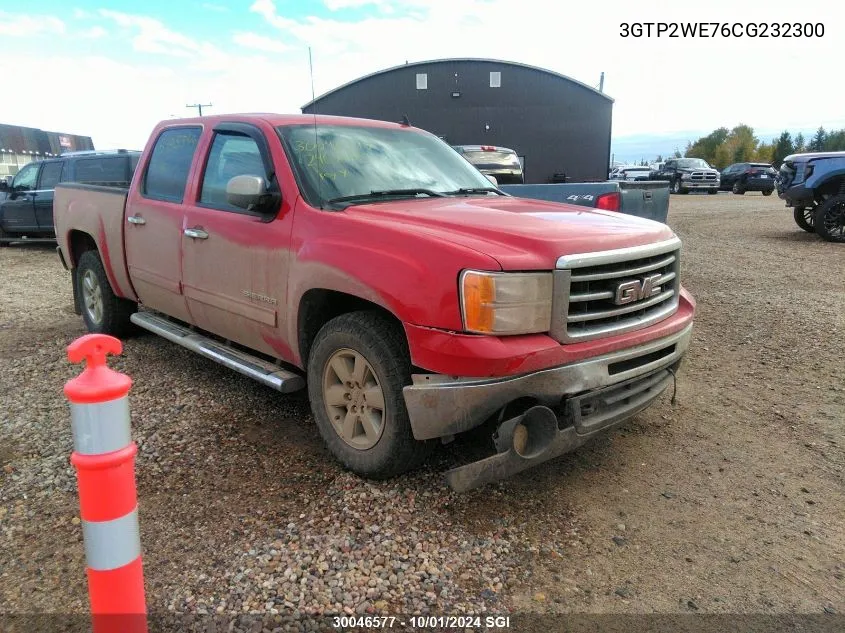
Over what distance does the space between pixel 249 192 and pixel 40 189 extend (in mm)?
12114

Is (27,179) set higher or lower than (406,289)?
higher

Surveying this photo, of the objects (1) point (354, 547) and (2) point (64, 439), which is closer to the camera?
(1) point (354, 547)

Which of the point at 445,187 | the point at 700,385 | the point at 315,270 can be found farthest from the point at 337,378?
the point at 700,385

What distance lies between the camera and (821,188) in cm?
1188

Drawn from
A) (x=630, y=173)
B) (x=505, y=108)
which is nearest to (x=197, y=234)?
(x=505, y=108)

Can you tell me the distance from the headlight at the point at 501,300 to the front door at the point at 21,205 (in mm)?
13484

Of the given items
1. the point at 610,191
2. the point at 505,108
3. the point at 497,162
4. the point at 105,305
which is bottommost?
the point at 105,305

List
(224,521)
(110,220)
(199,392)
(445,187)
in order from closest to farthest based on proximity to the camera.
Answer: (224,521) < (445,187) < (199,392) < (110,220)

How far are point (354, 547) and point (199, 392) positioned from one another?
2289 millimetres

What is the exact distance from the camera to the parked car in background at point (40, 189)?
40.3ft

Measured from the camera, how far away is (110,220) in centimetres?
532

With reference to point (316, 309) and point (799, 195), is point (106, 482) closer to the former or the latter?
point (316, 309)

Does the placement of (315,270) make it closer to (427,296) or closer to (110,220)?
(427,296)

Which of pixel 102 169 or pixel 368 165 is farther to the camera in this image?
pixel 102 169
